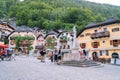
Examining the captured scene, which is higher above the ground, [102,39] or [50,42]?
[102,39]

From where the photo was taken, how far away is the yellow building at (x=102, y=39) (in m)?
46.6

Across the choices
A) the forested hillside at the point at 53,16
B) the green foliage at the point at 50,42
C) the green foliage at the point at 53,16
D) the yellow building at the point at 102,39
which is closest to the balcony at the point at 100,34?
the yellow building at the point at 102,39

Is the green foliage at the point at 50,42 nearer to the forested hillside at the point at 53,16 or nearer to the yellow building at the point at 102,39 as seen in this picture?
the forested hillside at the point at 53,16

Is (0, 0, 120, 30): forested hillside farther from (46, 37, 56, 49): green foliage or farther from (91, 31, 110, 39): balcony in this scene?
(91, 31, 110, 39): balcony

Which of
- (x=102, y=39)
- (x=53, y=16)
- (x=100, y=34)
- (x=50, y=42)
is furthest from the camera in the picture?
(x=53, y=16)

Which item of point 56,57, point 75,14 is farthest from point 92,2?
point 56,57

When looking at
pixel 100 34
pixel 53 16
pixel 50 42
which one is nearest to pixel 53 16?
pixel 53 16

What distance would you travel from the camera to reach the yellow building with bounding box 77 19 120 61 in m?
46.6

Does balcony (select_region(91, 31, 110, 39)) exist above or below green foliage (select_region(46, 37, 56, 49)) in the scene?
above

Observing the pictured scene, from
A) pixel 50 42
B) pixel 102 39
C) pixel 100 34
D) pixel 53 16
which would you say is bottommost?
pixel 50 42

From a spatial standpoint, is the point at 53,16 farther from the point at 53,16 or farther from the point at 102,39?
the point at 102,39

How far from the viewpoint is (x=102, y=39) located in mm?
50375

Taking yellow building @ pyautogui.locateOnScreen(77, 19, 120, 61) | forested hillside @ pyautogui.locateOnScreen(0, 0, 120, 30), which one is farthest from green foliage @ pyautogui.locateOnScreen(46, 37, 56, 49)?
yellow building @ pyautogui.locateOnScreen(77, 19, 120, 61)

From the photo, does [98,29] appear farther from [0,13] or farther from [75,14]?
[0,13]
